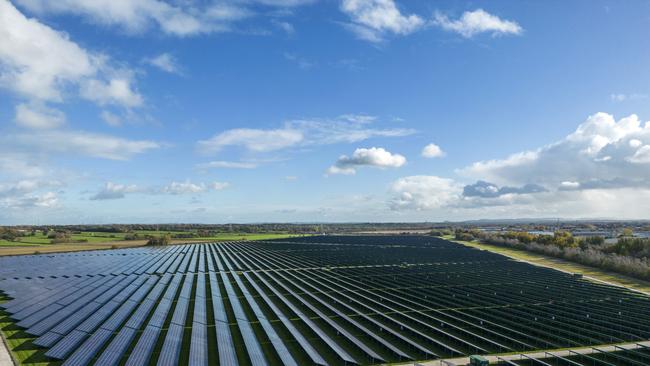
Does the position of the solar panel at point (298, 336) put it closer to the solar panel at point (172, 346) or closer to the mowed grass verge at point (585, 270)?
the solar panel at point (172, 346)

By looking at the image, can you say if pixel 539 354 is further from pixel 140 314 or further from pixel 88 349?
pixel 140 314

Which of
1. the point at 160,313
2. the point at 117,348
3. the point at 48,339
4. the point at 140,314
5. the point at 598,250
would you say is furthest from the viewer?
the point at 598,250

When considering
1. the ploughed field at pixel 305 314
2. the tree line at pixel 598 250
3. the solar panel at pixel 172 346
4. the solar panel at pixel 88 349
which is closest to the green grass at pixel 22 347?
the ploughed field at pixel 305 314

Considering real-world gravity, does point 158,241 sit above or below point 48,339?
above

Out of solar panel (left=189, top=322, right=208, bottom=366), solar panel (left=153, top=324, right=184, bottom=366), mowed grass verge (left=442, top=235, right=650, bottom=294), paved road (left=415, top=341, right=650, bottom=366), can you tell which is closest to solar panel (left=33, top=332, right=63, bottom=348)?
solar panel (left=153, top=324, right=184, bottom=366)

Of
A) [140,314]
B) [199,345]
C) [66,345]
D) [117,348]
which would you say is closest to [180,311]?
[140,314]

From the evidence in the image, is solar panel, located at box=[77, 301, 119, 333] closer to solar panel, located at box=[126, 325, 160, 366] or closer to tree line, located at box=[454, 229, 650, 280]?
solar panel, located at box=[126, 325, 160, 366]

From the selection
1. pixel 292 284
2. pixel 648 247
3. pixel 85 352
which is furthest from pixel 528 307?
pixel 648 247
